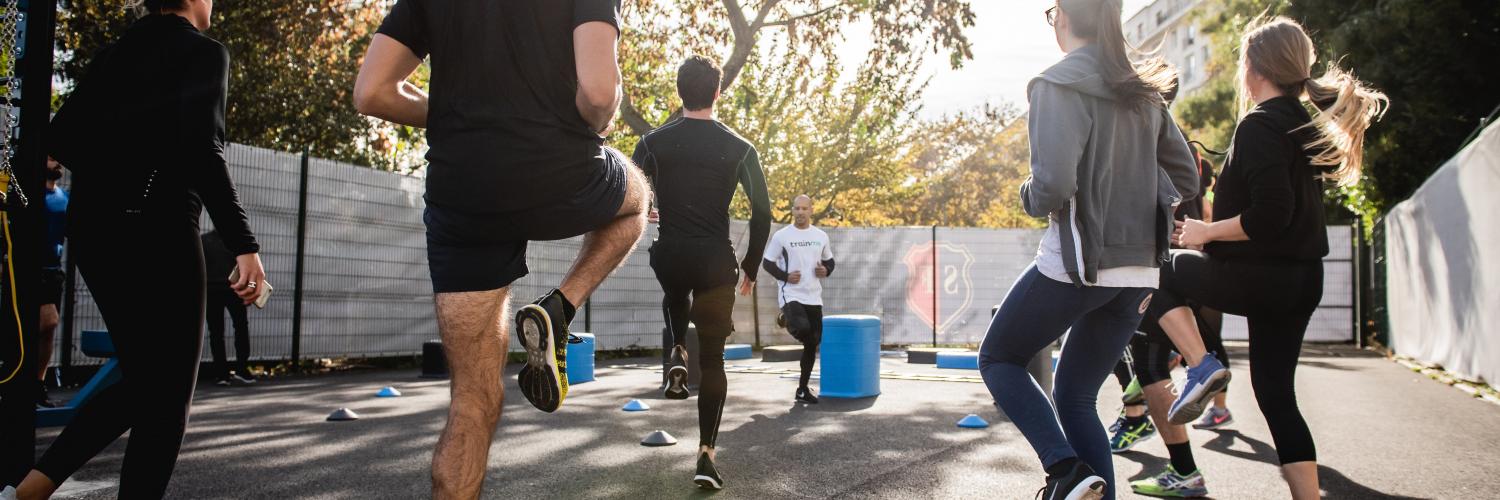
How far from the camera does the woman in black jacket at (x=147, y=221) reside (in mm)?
2465

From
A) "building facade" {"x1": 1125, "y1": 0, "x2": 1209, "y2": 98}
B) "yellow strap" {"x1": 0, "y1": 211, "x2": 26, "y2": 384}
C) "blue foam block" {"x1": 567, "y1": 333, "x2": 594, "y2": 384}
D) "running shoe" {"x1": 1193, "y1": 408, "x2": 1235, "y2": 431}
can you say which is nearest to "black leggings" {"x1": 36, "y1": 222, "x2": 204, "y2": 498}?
"yellow strap" {"x1": 0, "y1": 211, "x2": 26, "y2": 384}

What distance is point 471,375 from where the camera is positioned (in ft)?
7.25

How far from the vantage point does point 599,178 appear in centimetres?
233

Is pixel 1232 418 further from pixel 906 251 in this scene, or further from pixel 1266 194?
pixel 906 251

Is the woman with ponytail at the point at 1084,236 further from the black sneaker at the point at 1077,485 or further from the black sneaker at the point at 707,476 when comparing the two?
the black sneaker at the point at 707,476

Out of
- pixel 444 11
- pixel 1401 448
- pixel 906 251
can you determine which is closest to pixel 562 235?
pixel 444 11

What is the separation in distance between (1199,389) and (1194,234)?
0.54 meters

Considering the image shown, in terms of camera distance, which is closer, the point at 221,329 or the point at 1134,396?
the point at 1134,396

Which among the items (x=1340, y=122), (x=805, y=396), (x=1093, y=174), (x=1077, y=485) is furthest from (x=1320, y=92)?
(x=805, y=396)

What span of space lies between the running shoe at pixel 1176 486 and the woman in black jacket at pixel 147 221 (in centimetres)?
341

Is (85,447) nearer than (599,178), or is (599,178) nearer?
Answer: (599,178)

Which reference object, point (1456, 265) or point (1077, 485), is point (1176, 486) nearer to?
point (1077, 485)

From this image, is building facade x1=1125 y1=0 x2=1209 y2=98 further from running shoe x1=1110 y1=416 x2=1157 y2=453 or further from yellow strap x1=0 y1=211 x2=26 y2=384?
yellow strap x1=0 y1=211 x2=26 y2=384

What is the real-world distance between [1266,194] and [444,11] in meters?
2.61
